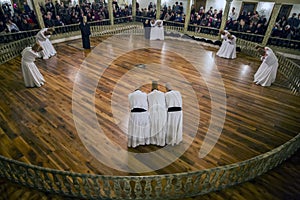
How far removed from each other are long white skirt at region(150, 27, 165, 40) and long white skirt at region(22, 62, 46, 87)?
726 cm

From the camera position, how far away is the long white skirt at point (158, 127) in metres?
4.01

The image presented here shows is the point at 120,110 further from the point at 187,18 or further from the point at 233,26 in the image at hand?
the point at 187,18

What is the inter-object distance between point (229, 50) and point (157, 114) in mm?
7031

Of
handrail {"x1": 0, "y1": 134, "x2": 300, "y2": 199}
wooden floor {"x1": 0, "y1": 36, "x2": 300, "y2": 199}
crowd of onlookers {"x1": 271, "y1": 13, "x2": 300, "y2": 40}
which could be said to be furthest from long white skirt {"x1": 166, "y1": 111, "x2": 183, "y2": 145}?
crowd of onlookers {"x1": 271, "y1": 13, "x2": 300, "y2": 40}

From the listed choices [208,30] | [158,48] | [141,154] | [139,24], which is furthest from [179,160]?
[139,24]

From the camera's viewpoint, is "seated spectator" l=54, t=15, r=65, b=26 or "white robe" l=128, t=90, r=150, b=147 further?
"seated spectator" l=54, t=15, r=65, b=26

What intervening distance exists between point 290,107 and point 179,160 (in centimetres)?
410

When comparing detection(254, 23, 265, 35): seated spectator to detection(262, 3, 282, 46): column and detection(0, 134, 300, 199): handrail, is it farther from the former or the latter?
detection(0, 134, 300, 199): handrail

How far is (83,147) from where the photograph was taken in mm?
4312

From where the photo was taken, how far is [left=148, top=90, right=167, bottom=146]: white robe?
3.95 meters

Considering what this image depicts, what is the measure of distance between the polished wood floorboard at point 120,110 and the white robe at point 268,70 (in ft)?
0.91

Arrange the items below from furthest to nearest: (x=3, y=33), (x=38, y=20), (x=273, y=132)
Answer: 1. (x=38, y=20)
2. (x=3, y=33)
3. (x=273, y=132)

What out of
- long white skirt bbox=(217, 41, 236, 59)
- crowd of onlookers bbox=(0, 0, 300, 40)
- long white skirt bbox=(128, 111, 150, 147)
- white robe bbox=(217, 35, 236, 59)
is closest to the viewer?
long white skirt bbox=(128, 111, 150, 147)

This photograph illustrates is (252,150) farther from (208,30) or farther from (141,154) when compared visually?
(208,30)
